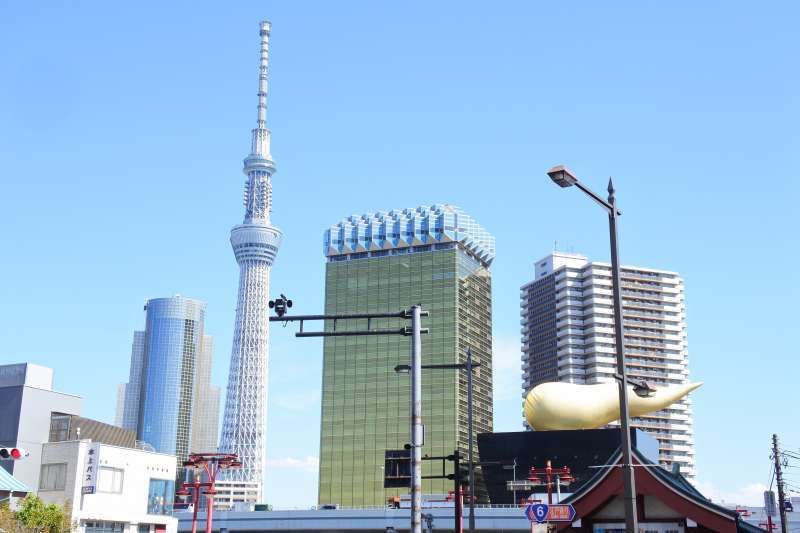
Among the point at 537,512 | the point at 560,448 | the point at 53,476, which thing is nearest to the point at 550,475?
the point at 53,476

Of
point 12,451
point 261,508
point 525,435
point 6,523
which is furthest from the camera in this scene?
point 261,508

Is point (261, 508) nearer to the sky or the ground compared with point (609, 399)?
nearer to the ground

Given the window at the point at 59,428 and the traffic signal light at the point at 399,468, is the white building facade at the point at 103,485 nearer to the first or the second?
the window at the point at 59,428

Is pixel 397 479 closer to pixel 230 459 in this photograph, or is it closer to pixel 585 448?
pixel 230 459

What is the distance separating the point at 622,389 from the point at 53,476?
59390 millimetres

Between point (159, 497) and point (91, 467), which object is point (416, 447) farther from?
point (159, 497)

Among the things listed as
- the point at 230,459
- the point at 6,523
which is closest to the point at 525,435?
the point at 230,459

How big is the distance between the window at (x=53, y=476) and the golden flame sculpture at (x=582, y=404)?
2764 inches

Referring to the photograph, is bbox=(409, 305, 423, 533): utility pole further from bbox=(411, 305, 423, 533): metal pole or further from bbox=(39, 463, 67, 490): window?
bbox=(39, 463, 67, 490): window

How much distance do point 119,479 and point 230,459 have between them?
9196 mm

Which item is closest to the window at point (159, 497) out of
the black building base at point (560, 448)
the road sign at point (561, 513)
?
the road sign at point (561, 513)

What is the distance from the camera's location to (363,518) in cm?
12400

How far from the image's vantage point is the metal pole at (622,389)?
63.3 ft

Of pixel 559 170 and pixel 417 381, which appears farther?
pixel 417 381
